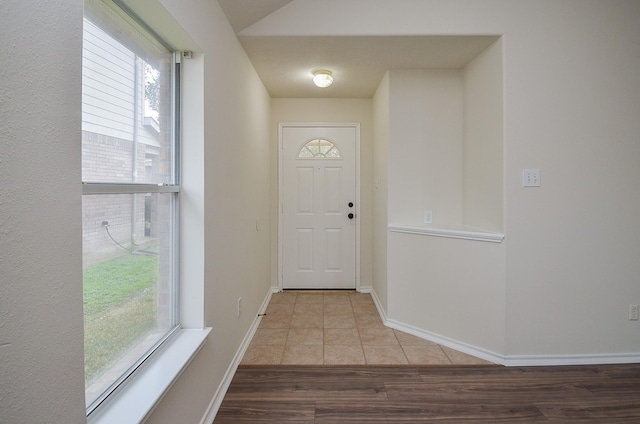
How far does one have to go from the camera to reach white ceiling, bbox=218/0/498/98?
2215 mm

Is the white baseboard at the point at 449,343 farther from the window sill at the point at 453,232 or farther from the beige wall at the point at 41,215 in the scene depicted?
the beige wall at the point at 41,215

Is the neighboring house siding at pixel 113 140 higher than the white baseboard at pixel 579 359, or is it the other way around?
the neighboring house siding at pixel 113 140

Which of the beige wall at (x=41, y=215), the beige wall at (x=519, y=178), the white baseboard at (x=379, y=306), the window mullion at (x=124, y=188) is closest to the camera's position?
the beige wall at (x=41, y=215)

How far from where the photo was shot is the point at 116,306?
3.80 feet

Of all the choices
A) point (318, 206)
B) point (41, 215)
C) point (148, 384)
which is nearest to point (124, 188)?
point (41, 215)

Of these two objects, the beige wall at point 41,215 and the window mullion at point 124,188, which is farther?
the window mullion at point 124,188

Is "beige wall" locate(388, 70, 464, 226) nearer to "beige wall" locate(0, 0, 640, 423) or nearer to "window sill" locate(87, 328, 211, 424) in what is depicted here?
"beige wall" locate(0, 0, 640, 423)

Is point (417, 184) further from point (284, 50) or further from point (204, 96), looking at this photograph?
point (204, 96)

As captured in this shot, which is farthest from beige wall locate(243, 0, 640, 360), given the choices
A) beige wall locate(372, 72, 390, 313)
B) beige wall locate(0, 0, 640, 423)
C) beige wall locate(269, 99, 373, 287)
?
beige wall locate(269, 99, 373, 287)

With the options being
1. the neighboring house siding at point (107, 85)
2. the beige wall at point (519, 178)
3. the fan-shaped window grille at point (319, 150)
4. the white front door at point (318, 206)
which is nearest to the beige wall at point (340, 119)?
the white front door at point (318, 206)

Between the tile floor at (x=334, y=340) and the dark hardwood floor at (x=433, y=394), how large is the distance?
0.10m

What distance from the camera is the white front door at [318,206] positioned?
3859mm

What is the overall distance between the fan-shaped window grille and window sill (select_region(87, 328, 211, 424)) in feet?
8.88

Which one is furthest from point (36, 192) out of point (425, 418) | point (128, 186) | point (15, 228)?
point (425, 418)
